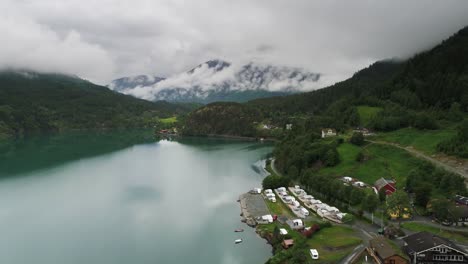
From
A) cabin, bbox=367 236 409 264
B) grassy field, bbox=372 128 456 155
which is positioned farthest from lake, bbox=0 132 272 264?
grassy field, bbox=372 128 456 155

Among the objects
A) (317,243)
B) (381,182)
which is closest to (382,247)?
(317,243)

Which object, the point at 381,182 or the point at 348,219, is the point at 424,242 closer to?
the point at 348,219

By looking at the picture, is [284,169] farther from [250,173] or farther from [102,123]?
[102,123]

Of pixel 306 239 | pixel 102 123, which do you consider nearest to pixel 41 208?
pixel 306 239

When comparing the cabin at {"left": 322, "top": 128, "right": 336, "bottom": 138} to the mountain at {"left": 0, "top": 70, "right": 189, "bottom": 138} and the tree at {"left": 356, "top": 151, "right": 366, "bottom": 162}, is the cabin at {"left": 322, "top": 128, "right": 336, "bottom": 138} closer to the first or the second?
the tree at {"left": 356, "top": 151, "right": 366, "bottom": 162}

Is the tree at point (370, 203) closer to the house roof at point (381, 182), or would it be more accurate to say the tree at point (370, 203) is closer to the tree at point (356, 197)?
the tree at point (356, 197)

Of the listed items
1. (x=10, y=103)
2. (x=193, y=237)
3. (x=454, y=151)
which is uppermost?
(x=10, y=103)
